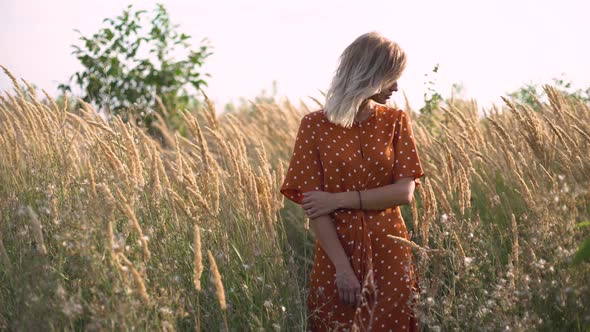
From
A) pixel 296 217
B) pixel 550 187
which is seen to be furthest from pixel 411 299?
pixel 296 217

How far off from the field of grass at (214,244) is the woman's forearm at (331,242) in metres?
0.29

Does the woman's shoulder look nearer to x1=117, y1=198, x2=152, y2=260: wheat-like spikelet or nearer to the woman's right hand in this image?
the woman's right hand

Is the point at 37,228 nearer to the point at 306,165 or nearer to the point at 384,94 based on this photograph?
the point at 306,165

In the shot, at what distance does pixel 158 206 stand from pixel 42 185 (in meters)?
0.79

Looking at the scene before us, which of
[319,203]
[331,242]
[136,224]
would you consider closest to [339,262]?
[331,242]

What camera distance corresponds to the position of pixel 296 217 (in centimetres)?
465

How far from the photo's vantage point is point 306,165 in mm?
3080

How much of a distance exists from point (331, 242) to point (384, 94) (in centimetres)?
60

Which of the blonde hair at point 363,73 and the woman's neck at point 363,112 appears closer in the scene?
the blonde hair at point 363,73

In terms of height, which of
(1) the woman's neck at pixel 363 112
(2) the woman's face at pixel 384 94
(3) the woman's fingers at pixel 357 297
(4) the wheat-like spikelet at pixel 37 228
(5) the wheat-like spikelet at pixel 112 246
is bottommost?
(3) the woman's fingers at pixel 357 297

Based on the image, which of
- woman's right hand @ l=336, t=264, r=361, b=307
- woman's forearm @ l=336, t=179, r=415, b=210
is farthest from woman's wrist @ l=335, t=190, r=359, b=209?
woman's right hand @ l=336, t=264, r=361, b=307

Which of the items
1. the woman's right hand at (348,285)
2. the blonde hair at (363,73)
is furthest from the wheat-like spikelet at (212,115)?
the woman's right hand at (348,285)

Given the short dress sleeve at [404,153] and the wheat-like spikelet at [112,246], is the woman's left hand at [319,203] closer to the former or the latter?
the short dress sleeve at [404,153]

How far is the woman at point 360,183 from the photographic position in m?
2.99
